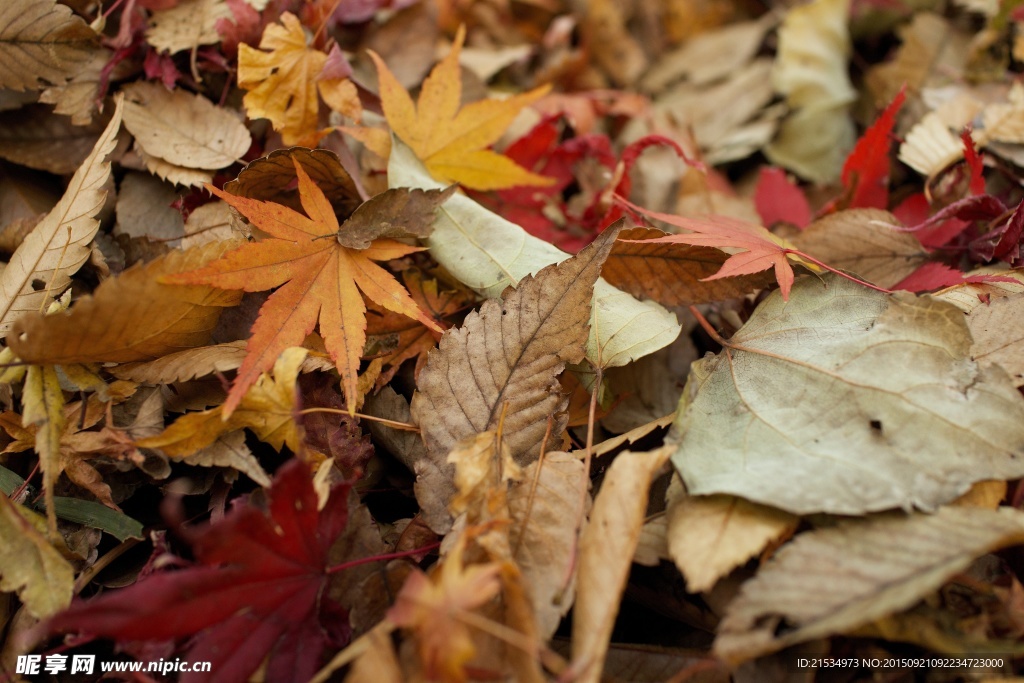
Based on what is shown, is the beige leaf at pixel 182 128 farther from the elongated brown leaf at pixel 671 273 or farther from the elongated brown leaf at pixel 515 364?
the elongated brown leaf at pixel 671 273

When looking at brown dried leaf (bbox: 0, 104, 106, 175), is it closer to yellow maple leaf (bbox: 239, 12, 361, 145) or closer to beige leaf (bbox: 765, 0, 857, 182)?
yellow maple leaf (bbox: 239, 12, 361, 145)

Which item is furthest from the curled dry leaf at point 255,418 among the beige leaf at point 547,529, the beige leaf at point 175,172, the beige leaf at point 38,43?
the beige leaf at point 38,43

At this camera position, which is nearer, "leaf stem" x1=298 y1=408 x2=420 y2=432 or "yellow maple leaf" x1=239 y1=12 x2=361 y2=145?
"leaf stem" x1=298 y1=408 x2=420 y2=432

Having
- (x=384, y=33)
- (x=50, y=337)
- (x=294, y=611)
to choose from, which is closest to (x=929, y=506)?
(x=294, y=611)

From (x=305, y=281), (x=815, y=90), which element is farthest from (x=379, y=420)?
(x=815, y=90)

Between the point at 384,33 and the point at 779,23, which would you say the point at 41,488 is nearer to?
the point at 384,33

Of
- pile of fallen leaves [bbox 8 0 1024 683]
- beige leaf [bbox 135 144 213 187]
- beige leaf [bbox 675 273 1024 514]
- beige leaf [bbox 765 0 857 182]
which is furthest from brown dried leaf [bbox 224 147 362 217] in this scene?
beige leaf [bbox 765 0 857 182]

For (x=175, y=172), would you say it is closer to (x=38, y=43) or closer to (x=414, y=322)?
(x=38, y=43)
